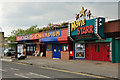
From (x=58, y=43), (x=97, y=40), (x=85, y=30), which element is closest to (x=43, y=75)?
(x=97, y=40)

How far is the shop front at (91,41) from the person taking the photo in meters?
20.0

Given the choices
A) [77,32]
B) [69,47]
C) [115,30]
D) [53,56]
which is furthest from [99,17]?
[53,56]

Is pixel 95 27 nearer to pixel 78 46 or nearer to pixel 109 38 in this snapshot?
pixel 109 38

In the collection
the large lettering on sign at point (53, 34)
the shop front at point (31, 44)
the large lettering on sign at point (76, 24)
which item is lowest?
the shop front at point (31, 44)

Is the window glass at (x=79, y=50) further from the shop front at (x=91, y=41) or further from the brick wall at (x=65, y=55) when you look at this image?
the brick wall at (x=65, y=55)

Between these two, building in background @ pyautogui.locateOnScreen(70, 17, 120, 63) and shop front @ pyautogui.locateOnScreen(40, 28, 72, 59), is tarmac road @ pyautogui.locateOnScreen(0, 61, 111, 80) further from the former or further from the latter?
shop front @ pyautogui.locateOnScreen(40, 28, 72, 59)

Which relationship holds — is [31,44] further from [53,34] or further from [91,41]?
[91,41]

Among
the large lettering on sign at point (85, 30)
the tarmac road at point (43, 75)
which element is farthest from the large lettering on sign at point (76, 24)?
the tarmac road at point (43, 75)

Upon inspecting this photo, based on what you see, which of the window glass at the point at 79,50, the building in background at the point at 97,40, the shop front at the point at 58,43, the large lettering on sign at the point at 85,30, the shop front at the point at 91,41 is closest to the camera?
the building in background at the point at 97,40

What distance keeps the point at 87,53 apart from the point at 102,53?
111 inches

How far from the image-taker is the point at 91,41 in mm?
22062

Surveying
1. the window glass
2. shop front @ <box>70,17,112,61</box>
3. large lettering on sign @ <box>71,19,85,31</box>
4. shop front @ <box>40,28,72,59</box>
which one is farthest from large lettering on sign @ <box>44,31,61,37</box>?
the window glass

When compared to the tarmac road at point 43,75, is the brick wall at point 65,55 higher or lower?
higher

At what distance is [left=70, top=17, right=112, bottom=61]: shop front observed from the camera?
20.0 metres
